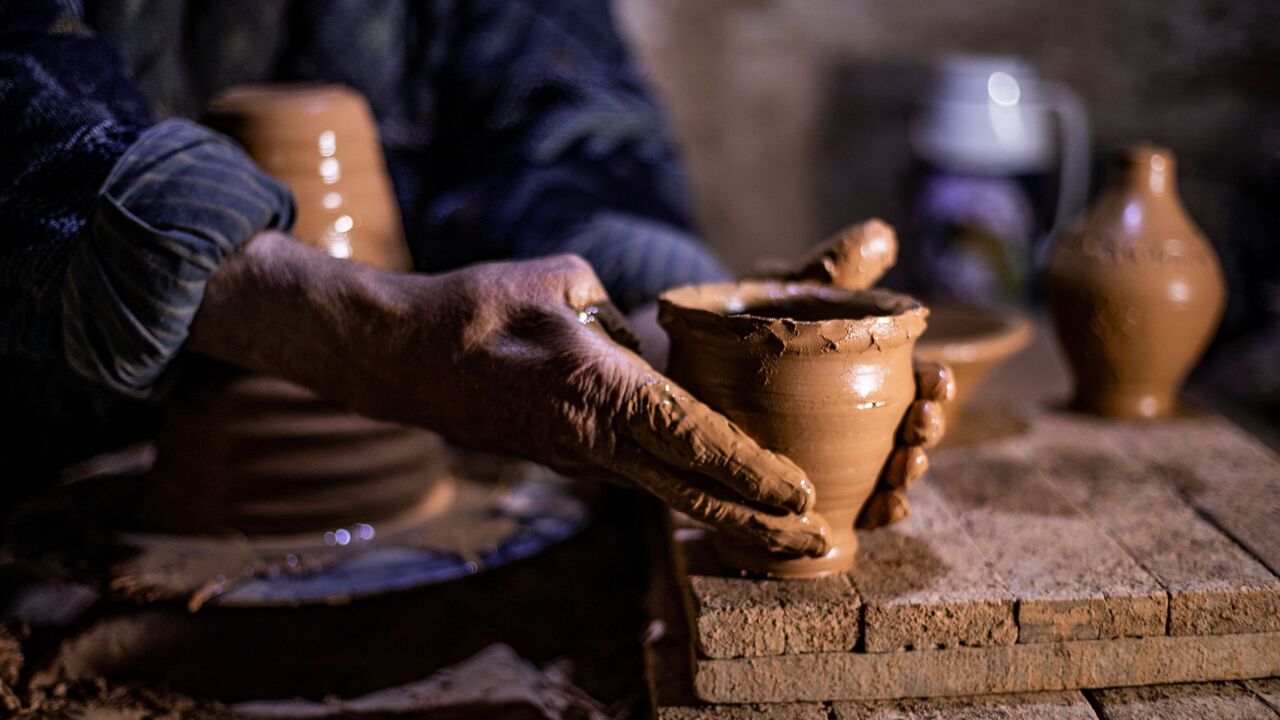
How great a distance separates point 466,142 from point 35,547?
1.27 m

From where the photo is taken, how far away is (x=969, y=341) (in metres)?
2.01

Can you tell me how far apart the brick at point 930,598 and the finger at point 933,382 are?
0.24 meters

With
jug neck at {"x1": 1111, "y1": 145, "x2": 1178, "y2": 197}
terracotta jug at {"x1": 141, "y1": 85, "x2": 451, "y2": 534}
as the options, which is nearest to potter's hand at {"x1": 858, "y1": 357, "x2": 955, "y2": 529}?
terracotta jug at {"x1": 141, "y1": 85, "x2": 451, "y2": 534}

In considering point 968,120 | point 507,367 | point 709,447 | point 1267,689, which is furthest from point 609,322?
point 968,120

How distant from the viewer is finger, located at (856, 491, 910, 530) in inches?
57.6

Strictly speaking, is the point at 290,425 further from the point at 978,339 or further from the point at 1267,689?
the point at 1267,689

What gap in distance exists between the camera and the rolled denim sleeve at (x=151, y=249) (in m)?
1.45

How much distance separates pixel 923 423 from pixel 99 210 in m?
1.17

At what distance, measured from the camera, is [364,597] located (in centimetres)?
168

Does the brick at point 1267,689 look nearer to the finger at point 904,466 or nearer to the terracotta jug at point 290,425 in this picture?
the finger at point 904,466

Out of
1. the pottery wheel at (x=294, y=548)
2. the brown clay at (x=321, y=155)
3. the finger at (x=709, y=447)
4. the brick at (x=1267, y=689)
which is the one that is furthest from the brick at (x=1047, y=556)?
the brown clay at (x=321, y=155)

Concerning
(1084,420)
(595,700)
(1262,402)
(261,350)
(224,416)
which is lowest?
(1262,402)

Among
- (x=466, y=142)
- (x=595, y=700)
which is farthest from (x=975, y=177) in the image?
(x=595, y=700)

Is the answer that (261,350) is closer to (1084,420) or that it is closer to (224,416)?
(224,416)
